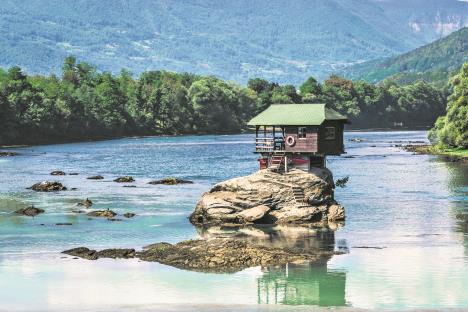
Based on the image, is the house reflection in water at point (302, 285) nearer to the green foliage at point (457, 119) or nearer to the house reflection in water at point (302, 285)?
the house reflection in water at point (302, 285)

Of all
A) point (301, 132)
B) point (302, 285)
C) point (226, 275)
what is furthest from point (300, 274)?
point (301, 132)

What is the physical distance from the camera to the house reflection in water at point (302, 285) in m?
50.0

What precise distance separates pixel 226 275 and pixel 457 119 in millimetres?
104304

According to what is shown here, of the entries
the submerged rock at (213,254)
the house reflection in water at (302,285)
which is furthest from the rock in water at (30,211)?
the house reflection in water at (302,285)

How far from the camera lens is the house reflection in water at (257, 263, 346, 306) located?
50.0 meters

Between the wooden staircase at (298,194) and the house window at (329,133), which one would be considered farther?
the house window at (329,133)

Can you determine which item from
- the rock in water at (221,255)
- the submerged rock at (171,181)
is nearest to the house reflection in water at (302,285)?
the rock in water at (221,255)

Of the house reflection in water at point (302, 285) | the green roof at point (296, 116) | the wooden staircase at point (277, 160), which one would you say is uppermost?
the green roof at point (296, 116)

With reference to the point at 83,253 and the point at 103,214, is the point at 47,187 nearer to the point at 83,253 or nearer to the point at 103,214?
the point at 103,214

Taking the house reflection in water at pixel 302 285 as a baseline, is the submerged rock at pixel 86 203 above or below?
above

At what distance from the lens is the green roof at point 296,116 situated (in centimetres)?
7832

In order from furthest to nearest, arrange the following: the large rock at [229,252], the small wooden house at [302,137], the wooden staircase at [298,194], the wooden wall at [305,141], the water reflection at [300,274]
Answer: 1. the small wooden house at [302,137]
2. the wooden wall at [305,141]
3. the wooden staircase at [298,194]
4. the large rock at [229,252]
5. the water reflection at [300,274]

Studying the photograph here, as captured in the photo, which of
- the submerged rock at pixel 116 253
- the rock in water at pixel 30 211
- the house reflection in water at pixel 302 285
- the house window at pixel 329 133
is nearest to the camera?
the house reflection in water at pixel 302 285

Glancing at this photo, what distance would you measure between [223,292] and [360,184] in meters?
63.7
